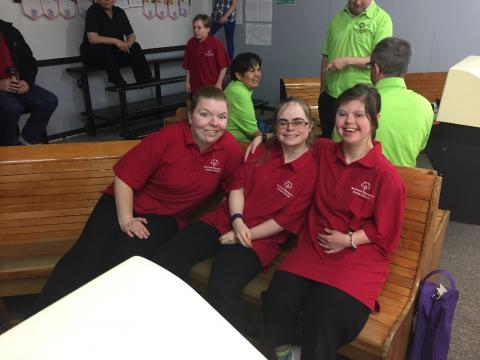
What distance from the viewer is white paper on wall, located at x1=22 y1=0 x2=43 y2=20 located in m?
4.52

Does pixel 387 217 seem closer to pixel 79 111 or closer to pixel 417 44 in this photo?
pixel 417 44

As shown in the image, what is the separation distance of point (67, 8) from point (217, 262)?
167 inches

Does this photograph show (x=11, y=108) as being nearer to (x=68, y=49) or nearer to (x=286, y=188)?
(x=68, y=49)

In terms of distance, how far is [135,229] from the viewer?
1.98m

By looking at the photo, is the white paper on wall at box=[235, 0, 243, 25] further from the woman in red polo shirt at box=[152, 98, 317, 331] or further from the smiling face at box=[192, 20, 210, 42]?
the woman in red polo shirt at box=[152, 98, 317, 331]

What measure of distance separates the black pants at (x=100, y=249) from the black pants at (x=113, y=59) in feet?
10.7

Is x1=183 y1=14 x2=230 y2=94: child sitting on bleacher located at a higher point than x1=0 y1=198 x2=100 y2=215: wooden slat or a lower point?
higher

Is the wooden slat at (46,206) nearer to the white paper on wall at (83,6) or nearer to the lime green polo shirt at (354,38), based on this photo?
the lime green polo shirt at (354,38)

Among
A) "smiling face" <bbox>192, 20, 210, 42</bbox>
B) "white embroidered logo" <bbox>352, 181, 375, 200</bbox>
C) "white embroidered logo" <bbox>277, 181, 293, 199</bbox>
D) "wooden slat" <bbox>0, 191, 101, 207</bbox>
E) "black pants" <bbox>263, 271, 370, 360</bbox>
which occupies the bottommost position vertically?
"black pants" <bbox>263, 271, 370, 360</bbox>

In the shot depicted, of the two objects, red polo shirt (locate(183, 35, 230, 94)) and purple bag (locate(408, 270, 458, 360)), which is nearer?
purple bag (locate(408, 270, 458, 360))

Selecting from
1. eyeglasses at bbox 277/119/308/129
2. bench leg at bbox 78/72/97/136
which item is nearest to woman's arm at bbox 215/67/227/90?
bench leg at bbox 78/72/97/136

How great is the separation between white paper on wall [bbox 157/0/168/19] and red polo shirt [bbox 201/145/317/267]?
4.56 m

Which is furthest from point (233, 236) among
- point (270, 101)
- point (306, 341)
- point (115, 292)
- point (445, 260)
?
point (270, 101)

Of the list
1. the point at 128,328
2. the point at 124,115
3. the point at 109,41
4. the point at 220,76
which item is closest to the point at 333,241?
the point at 128,328
